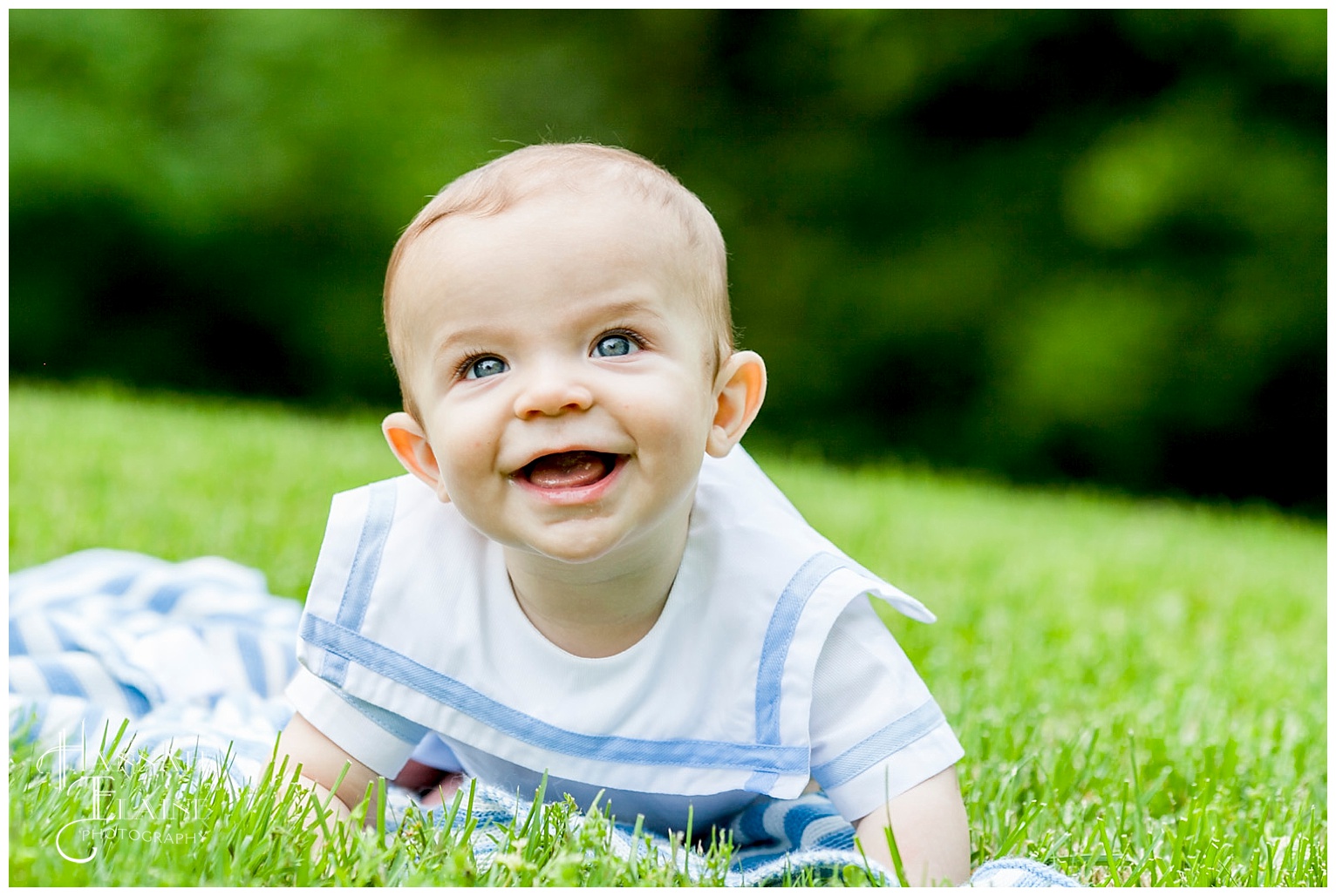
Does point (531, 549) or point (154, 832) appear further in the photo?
point (531, 549)

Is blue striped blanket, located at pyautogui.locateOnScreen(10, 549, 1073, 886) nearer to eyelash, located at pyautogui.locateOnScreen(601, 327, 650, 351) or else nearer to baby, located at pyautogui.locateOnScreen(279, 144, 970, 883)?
baby, located at pyautogui.locateOnScreen(279, 144, 970, 883)

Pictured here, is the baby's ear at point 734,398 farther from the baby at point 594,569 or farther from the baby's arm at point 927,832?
the baby's arm at point 927,832

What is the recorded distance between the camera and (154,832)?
54.5 inches

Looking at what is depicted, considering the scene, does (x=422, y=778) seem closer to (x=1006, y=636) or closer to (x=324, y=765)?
(x=324, y=765)

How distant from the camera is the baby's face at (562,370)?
4.83 ft

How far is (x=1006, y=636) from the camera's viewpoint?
3049 millimetres

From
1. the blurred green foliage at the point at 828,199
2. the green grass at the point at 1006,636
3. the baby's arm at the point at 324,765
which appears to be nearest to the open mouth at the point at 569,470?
the green grass at the point at 1006,636

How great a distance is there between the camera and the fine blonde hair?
155 centimetres

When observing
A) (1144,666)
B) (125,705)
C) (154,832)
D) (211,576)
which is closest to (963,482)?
(1144,666)

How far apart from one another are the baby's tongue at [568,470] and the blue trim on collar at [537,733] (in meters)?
0.37

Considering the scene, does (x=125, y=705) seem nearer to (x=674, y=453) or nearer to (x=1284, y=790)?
(x=674, y=453)

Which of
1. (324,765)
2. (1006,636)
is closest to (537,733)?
(324,765)

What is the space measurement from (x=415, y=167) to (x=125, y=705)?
9.20 metres

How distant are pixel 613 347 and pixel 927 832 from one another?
71 centimetres
